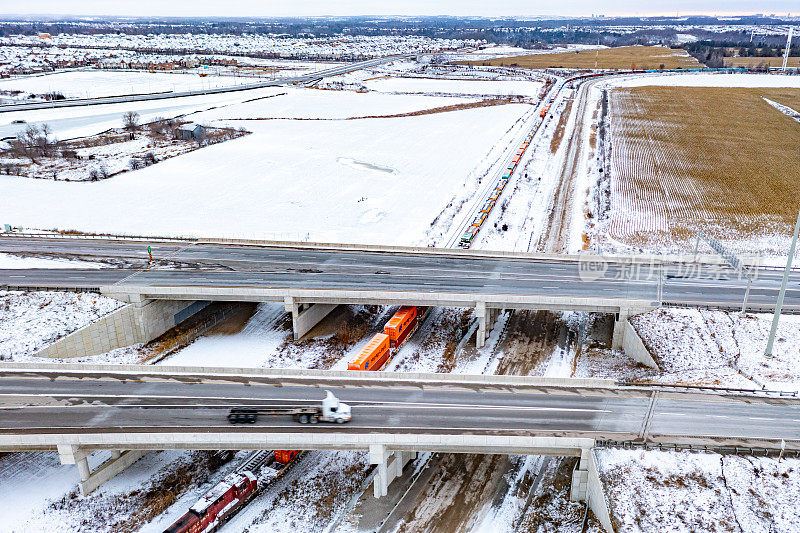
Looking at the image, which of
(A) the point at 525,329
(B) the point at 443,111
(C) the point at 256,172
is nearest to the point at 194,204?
(C) the point at 256,172

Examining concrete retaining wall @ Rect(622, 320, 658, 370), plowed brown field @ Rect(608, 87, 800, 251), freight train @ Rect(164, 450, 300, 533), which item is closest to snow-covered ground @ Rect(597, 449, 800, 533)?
concrete retaining wall @ Rect(622, 320, 658, 370)

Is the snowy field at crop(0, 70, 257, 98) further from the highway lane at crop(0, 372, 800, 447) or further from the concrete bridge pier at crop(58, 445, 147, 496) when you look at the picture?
the concrete bridge pier at crop(58, 445, 147, 496)

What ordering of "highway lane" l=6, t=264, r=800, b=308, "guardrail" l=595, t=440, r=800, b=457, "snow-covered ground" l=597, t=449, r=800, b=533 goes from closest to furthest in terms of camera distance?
"snow-covered ground" l=597, t=449, r=800, b=533, "guardrail" l=595, t=440, r=800, b=457, "highway lane" l=6, t=264, r=800, b=308

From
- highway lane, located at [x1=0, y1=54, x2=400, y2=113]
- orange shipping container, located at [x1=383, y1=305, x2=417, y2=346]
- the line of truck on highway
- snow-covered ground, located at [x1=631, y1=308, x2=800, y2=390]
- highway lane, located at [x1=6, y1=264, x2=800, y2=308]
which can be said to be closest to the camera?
snow-covered ground, located at [x1=631, y1=308, x2=800, y2=390]

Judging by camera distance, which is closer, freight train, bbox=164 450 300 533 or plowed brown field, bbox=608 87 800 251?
freight train, bbox=164 450 300 533

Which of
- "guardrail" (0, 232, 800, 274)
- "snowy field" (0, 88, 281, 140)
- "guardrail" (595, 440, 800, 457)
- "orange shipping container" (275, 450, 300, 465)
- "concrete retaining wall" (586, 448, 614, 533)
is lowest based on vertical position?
"orange shipping container" (275, 450, 300, 465)

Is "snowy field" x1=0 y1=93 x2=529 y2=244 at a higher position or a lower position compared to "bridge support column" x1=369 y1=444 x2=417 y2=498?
higher

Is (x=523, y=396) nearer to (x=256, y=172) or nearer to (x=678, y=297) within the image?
(x=678, y=297)
